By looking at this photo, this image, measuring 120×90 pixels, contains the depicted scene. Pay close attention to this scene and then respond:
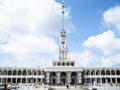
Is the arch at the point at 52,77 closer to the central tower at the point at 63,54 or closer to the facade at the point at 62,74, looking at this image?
the facade at the point at 62,74

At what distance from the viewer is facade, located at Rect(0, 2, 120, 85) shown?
10006 cm

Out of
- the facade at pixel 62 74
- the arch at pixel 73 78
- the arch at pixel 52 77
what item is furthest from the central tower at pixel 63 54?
the arch at pixel 73 78

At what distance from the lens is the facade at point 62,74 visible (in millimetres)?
100062

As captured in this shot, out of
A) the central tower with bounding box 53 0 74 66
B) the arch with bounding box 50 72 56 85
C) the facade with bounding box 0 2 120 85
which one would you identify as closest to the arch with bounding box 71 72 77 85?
the facade with bounding box 0 2 120 85

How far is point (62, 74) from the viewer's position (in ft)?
332

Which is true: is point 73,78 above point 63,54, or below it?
below

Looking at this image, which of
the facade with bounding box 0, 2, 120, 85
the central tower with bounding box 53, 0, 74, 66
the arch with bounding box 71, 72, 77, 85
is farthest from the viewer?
the central tower with bounding box 53, 0, 74, 66

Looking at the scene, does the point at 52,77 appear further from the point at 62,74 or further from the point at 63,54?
the point at 63,54

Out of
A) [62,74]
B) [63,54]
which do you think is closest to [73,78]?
[62,74]

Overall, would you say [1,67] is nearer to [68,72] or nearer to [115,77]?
[68,72]

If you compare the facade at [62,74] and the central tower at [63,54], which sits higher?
the central tower at [63,54]

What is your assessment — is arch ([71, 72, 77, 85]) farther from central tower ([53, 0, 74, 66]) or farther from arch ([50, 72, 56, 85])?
arch ([50, 72, 56, 85])

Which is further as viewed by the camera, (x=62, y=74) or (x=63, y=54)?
(x=63, y=54)

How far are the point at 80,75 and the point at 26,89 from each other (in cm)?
5474
